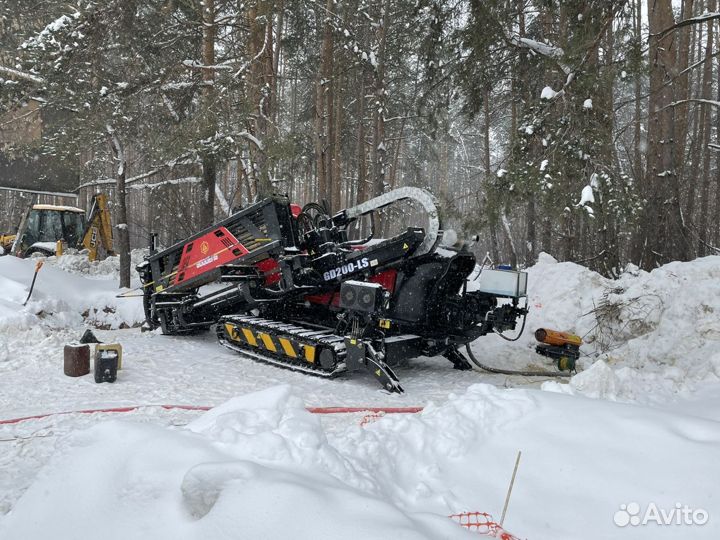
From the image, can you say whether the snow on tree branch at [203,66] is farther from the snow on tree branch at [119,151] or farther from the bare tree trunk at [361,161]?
the bare tree trunk at [361,161]

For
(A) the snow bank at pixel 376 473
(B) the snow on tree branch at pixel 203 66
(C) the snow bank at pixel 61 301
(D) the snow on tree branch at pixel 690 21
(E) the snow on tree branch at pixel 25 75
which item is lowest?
(A) the snow bank at pixel 376 473

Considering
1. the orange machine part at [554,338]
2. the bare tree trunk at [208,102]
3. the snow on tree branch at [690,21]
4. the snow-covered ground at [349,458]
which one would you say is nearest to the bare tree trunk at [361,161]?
the bare tree trunk at [208,102]

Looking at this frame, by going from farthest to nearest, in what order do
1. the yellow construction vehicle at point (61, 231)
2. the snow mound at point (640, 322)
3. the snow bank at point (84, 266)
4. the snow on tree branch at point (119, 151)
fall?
the yellow construction vehicle at point (61, 231)
the snow bank at point (84, 266)
the snow on tree branch at point (119, 151)
the snow mound at point (640, 322)

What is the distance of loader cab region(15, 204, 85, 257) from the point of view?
1838cm

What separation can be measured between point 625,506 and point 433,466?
1036mm

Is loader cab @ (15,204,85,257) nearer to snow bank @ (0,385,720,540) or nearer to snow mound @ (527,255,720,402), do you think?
snow mound @ (527,255,720,402)

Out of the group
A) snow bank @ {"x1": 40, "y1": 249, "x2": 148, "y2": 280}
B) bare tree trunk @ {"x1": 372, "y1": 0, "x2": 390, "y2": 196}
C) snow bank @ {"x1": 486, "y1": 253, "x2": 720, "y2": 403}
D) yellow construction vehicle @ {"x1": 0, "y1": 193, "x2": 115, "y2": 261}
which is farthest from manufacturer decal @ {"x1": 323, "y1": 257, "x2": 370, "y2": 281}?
yellow construction vehicle @ {"x1": 0, "y1": 193, "x2": 115, "y2": 261}

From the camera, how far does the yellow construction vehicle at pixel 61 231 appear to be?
18.1 metres

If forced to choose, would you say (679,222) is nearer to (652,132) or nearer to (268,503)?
(652,132)

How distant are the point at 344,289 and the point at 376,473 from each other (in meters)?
3.49

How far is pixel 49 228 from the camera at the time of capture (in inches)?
765

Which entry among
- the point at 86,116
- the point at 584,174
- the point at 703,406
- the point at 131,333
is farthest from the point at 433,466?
the point at 86,116

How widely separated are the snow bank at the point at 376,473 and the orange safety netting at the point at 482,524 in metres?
0.09

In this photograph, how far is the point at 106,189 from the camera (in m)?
37.5
